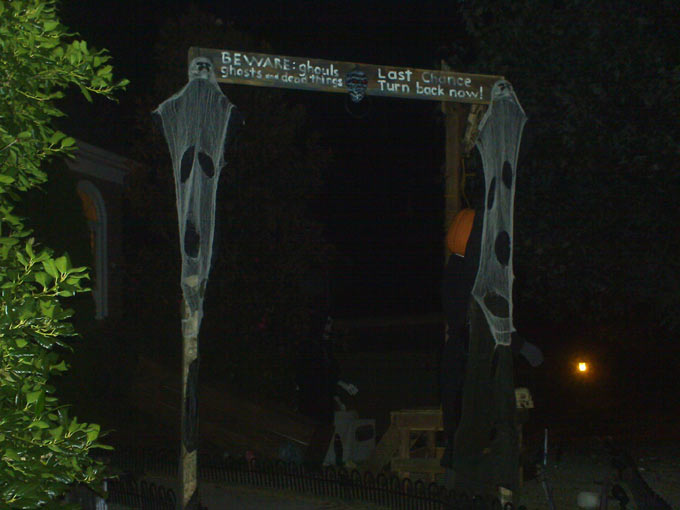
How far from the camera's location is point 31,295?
11.8ft

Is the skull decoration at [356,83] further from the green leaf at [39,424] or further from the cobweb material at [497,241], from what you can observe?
the green leaf at [39,424]

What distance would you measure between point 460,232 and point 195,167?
2704 mm

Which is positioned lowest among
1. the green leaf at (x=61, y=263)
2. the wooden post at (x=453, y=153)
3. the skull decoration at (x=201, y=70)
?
the green leaf at (x=61, y=263)

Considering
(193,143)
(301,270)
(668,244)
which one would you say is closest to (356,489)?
(193,143)

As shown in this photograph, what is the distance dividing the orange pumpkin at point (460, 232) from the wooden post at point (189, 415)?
267 cm

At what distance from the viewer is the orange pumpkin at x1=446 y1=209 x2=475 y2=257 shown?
878cm

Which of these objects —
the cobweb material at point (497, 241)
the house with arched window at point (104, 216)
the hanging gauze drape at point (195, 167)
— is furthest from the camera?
the house with arched window at point (104, 216)

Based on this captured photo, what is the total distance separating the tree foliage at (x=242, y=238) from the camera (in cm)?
1670

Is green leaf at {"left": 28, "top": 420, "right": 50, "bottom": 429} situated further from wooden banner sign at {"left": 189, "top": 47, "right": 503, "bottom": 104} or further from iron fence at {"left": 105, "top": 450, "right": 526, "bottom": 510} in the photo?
iron fence at {"left": 105, "top": 450, "right": 526, "bottom": 510}

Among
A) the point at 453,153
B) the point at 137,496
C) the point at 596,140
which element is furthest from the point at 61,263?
the point at 596,140

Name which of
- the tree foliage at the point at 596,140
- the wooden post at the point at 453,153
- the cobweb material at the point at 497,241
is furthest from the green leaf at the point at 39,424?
the tree foliage at the point at 596,140

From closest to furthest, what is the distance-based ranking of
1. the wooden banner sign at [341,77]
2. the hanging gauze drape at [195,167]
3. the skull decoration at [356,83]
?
the hanging gauze drape at [195,167], the wooden banner sign at [341,77], the skull decoration at [356,83]

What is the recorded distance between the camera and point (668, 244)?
11516 millimetres

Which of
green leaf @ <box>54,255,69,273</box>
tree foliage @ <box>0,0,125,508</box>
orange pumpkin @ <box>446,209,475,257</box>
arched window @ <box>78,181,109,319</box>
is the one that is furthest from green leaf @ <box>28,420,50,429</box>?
arched window @ <box>78,181,109,319</box>
